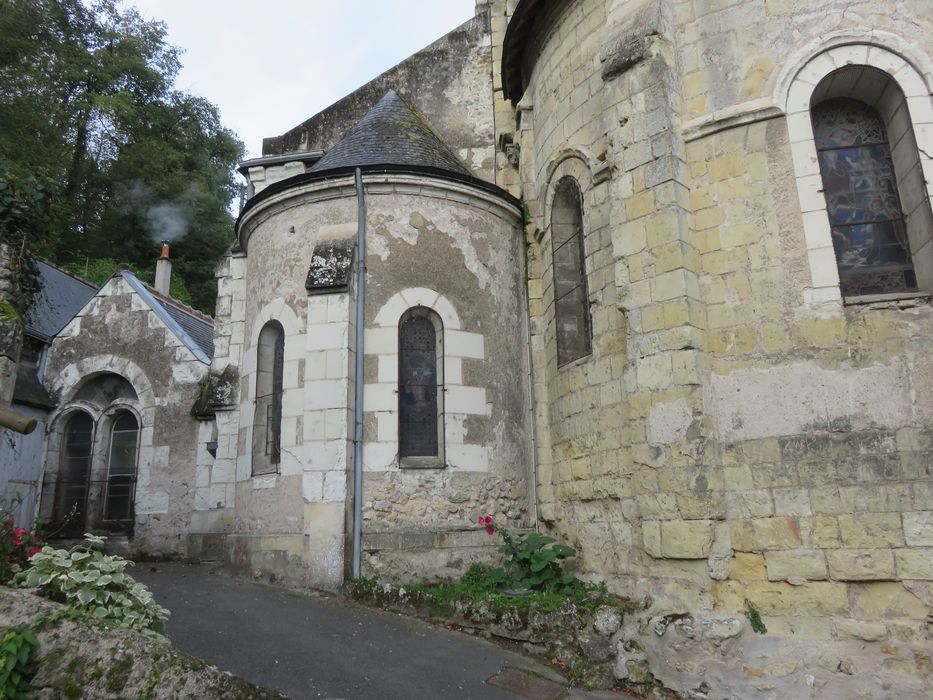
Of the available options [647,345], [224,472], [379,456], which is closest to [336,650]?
[379,456]

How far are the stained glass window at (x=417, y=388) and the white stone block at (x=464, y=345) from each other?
0.68 ft

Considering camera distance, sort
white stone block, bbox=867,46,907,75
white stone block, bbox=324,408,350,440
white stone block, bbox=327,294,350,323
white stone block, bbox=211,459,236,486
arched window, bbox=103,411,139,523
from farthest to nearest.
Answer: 1. arched window, bbox=103,411,139,523
2. white stone block, bbox=211,459,236,486
3. white stone block, bbox=327,294,350,323
4. white stone block, bbox=324,408,350,440
5. white stone block, bbox=867,46,907,75

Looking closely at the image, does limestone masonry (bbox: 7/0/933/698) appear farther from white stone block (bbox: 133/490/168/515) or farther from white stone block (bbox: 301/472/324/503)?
white stone block (bbox: 133/490/168/515)

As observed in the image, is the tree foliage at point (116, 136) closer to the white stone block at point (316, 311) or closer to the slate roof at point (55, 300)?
the slate roof at point (55, 300)

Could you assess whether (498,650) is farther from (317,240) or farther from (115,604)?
(317,240)

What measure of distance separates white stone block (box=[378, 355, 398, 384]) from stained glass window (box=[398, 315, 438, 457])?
199 mm

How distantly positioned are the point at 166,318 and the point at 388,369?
532cm

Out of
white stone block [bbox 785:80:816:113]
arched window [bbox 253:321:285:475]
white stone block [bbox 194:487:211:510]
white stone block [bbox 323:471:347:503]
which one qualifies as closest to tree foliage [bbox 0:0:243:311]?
white stone block [bbox 194:487:211:510]

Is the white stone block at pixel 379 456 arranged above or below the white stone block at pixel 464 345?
below

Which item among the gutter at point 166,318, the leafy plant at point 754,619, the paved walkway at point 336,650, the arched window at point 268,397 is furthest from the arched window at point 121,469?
the leafy plant at point 754,619

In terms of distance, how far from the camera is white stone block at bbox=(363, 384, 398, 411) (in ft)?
26.5

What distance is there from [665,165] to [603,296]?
4.60ft

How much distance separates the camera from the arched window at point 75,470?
11.4m

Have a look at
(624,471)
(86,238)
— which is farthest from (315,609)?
(86,238)
